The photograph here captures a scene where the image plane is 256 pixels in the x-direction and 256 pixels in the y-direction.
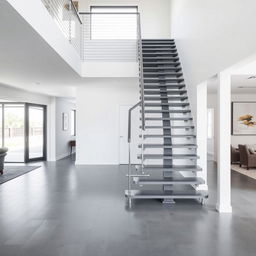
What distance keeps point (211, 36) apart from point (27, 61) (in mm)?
3462

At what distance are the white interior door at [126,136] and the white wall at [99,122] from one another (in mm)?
136

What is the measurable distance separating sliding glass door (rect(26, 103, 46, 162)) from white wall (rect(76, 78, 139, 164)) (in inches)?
79.0

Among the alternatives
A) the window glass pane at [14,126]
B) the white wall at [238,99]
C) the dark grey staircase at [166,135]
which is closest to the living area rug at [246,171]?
the white wall at [238,99]

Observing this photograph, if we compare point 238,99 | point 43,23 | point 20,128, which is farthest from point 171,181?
point 20,128

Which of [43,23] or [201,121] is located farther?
[201,121]

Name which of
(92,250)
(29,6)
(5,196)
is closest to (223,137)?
(92,250)

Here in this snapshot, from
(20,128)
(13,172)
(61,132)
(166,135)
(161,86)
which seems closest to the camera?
(166,135)

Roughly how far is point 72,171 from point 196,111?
4.04 m

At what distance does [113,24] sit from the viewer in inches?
335

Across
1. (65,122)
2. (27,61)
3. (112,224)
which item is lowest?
(112,224)

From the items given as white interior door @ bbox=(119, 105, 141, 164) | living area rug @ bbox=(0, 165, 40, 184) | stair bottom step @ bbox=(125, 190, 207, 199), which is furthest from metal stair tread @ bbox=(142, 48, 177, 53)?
living area rug @ bbox=(0, 165, 40, 184)

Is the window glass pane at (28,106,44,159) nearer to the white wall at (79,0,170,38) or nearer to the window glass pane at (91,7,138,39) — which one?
the window glass pane at (91,7,138,39)

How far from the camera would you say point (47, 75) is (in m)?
6.31

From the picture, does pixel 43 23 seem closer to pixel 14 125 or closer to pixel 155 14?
pixel 155 14
